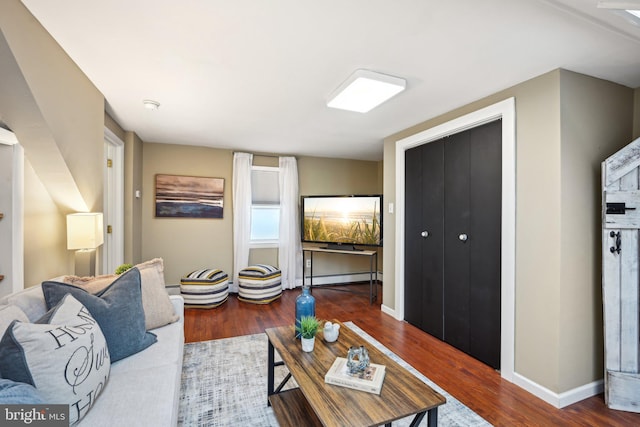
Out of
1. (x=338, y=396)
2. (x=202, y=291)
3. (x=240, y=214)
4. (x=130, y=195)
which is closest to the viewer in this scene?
(x=338, y=396)

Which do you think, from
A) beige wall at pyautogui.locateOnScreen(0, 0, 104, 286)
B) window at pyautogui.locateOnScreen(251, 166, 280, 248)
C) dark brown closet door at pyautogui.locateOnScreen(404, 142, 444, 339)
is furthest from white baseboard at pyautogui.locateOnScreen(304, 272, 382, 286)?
beige wall at pyautogui.locateOnScreen(0, 0, 104, 286)

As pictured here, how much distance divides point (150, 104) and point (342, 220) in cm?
286

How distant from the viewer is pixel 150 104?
2.70 meters

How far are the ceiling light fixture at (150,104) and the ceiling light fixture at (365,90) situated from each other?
1584mm

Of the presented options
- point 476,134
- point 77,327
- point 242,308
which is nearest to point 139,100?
point 77,327

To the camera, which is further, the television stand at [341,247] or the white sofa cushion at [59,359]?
the television stand at [341,247]

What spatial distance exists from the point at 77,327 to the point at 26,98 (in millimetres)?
1335

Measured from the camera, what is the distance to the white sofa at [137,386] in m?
1.17

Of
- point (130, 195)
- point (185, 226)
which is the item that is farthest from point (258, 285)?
point (130, 195)

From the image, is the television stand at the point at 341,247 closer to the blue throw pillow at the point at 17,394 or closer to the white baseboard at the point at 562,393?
the white baseboard at the point at 562,393

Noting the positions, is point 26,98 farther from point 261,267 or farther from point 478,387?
point 478,387

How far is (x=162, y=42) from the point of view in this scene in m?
1.75

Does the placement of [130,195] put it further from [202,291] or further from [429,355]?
[429,355]

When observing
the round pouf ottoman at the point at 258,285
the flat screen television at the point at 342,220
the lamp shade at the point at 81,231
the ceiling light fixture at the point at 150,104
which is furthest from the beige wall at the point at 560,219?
the lamp shade at the point at 81,231
